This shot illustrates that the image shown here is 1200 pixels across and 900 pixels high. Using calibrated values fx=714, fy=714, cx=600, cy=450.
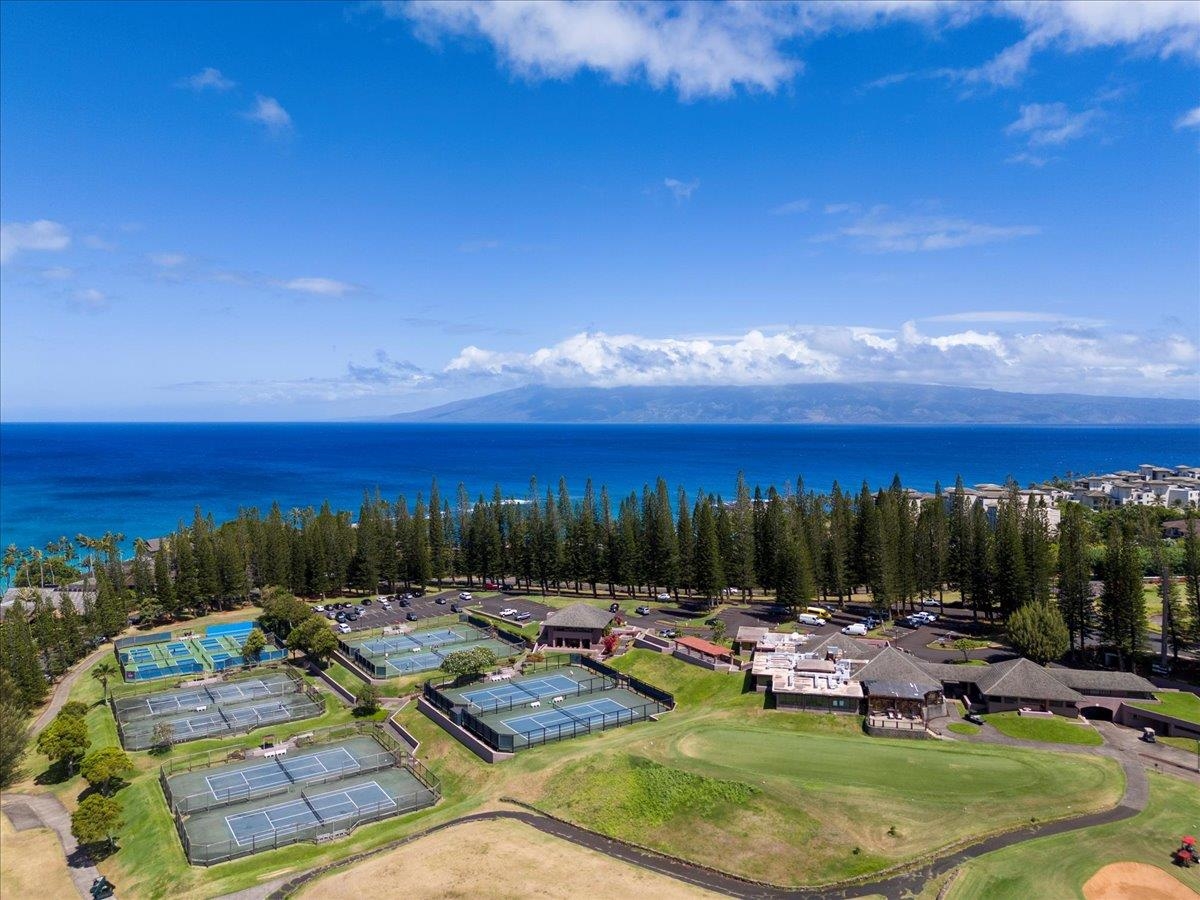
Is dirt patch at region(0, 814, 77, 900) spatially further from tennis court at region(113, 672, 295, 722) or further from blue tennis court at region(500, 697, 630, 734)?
blue tennis court at region(500, 697, 630, 734)

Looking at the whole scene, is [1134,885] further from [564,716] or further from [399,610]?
[399,610]

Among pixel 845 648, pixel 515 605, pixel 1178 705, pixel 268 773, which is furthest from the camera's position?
pixel 515 605

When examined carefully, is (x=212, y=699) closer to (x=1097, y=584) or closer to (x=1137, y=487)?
(x=1097, y=584)

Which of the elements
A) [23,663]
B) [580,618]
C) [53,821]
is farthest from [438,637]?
[53,821]

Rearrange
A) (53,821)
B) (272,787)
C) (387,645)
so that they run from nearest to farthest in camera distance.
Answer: (53,821) < (272,787) < (387,645)

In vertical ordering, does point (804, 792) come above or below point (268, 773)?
above

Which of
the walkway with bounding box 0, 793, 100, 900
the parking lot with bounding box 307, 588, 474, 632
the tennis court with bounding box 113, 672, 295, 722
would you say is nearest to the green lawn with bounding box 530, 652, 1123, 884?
the walkway with bounding box 0, 793, 100, 900

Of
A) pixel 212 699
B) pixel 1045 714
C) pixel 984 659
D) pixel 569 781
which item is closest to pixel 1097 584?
pixel 984 659

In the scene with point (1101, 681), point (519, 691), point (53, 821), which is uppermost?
point (1101, 681)

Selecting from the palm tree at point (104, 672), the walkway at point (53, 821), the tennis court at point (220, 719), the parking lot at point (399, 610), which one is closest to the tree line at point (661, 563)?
the palm tree at point (104, 672)
